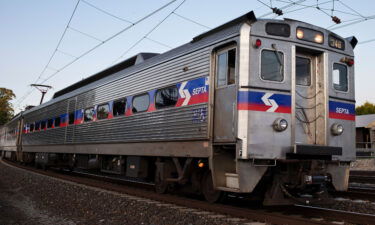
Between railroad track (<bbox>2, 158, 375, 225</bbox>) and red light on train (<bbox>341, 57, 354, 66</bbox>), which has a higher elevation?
red light on train (<bbox>341, 57, 354, 66</bbox>)

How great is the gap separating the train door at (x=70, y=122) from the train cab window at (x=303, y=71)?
33.3 feet

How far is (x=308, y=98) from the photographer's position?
24.8 feet

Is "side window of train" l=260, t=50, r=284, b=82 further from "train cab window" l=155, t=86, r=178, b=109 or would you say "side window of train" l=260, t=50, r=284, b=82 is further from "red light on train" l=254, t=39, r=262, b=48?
"train cab window" l=155, t=86, r=178, b=109

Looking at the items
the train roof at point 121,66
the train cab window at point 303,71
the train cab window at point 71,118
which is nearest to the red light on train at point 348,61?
the train cab window at point 303,71

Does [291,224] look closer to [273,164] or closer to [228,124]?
[273,164]

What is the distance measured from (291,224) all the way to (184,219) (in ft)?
5.80

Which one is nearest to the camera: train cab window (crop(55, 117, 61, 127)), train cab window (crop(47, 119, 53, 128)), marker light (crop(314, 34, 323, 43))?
marker light (crop(314, 34, 323, 43))

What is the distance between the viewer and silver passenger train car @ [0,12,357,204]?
674 centimetres

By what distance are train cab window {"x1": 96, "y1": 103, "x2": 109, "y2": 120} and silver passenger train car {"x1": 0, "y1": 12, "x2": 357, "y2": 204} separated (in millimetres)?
2788

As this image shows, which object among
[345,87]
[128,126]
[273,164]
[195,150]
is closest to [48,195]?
[128,126]

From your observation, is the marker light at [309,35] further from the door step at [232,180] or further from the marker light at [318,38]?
the door step at [232,180]

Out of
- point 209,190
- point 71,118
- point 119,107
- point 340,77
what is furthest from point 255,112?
point 71,118

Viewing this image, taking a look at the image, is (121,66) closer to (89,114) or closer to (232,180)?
(89,114)

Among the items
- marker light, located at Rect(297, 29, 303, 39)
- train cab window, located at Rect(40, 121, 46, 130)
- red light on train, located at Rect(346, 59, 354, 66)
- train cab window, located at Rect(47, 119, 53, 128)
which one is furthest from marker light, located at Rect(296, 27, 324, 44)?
train cab window, located at Rect(40, 121, 46, 130)
